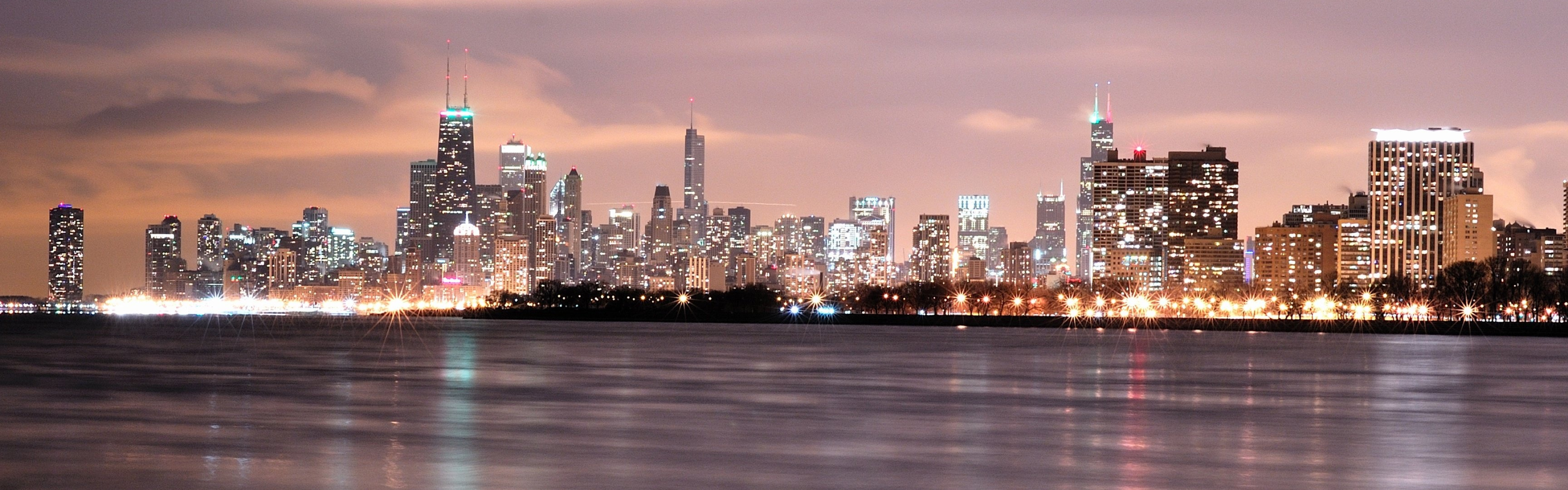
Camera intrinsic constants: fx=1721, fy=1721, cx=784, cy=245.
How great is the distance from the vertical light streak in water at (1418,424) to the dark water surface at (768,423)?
149 mm

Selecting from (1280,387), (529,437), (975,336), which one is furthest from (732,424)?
(975,336)

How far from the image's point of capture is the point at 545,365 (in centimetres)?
7581

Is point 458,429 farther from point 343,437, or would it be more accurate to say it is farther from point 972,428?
point 972,428

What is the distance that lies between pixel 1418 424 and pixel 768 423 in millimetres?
17028

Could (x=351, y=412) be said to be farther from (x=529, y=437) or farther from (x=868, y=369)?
(x=868, y=369)

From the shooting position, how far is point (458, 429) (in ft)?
127

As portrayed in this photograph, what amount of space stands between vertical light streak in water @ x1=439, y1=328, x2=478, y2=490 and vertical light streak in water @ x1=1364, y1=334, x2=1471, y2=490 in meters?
15.5

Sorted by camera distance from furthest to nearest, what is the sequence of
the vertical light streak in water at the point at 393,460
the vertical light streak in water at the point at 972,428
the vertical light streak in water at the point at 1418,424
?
1. the vertical light streak in water at the point at 1418,424
2. the vertical light streak in water at the point at 972,428
3. the vertical light streak in water at the point at 393,460

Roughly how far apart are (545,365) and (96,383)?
20.9 meters

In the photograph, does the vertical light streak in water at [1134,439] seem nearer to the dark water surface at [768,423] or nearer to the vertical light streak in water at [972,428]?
the dark water surface at [768,423]

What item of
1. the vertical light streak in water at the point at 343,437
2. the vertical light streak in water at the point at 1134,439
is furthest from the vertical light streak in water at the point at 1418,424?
the vertical light streak in water at the point at 343,437

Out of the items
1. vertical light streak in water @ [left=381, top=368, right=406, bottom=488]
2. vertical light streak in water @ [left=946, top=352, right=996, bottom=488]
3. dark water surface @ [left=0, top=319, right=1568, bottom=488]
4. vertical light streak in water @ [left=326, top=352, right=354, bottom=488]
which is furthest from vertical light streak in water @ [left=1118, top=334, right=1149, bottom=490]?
vertical light streak in water @ [left=326, top=352, right=354, bottom=488]

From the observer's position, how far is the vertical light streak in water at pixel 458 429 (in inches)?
1140

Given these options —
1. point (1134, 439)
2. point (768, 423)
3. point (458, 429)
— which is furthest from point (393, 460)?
point (1134, 439)
